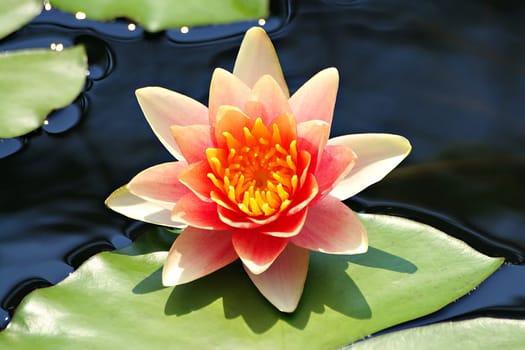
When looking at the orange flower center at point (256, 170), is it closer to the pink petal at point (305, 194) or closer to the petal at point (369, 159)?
the pink petal at point (305, 194)

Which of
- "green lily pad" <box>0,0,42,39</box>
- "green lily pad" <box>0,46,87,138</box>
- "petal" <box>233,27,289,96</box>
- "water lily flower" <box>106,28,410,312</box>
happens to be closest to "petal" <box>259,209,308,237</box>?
"water lily flower" <box>106,28,410,312</box>

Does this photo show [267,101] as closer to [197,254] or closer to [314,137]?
[314,137]

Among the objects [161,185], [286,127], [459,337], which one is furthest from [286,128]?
[459,337]

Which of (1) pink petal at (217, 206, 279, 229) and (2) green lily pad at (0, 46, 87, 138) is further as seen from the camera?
(2) green lily pad at (0, 46, 87, 138)

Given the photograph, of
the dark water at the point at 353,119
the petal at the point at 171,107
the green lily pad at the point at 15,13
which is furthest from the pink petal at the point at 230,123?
the green lily pad at the point at 15,13

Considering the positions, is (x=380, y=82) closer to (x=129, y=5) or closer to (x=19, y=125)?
(x=129, y=5)

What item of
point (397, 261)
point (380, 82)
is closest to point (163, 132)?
point (397, 261)

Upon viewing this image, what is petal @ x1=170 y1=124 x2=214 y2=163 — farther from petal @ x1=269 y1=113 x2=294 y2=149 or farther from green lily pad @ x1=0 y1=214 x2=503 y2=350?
green lily pad @ x1=0 y1=214 x2=503 y2=350
